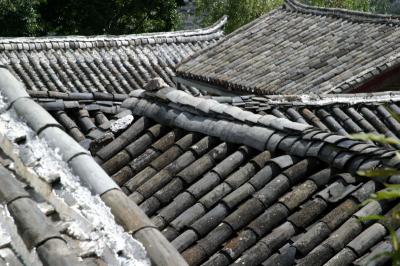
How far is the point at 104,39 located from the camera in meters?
16.4

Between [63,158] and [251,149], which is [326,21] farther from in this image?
[63,158]

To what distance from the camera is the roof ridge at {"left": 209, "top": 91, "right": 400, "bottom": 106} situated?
23.7 feet

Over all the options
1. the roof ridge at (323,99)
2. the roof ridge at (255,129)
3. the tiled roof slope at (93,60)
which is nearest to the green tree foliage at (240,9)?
the tiled roof slope at (93,60)

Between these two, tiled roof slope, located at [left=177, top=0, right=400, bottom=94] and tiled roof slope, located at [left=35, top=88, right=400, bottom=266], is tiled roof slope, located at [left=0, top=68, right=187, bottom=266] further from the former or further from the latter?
tiled roof slope, located at [left=177, top=0, right=400, bottom=94]

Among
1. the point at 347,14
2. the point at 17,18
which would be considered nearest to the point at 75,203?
the point at 347,14

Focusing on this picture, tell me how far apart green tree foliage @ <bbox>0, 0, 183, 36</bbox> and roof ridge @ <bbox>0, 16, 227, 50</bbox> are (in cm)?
800

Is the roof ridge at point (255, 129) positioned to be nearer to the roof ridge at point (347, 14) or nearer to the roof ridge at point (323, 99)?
the roof ridge at point (323, 99)

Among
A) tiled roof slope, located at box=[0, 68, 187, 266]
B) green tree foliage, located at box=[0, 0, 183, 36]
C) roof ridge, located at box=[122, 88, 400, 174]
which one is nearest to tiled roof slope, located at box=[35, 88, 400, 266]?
roof ridge, located at box=[122, 88, 400, 174]

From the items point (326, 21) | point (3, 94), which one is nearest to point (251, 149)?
point (3, 94)

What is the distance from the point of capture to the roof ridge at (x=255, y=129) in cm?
455

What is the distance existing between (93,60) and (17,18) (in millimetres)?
7059

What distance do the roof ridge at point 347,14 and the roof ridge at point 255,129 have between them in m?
7.89

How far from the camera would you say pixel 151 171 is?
208 inches

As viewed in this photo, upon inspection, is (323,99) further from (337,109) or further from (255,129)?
(255,129)
